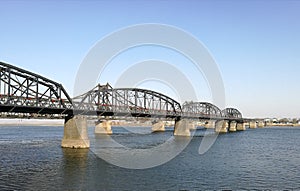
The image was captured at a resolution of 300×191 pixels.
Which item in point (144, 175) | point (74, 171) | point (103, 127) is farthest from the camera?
point (103, 127)

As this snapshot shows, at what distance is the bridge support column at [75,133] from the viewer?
7769cm

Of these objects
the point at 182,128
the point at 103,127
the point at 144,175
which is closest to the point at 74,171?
the point at 144,175

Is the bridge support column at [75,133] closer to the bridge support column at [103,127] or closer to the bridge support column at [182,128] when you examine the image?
the bridge support column at [182,128]

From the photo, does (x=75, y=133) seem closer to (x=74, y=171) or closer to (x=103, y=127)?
(x=74, y=171)

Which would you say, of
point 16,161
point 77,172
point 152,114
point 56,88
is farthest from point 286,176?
point 152,114

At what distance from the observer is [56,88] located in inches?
3246

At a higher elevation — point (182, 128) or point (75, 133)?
point (75, 133)

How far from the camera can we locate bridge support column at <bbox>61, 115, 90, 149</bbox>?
255ft

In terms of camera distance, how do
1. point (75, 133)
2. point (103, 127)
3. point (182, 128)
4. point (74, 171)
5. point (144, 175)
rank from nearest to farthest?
point (144, 175), point (74, 171), point (75, 133), point (182, 128), point (103, 127)

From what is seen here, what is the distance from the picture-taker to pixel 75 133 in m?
78.0

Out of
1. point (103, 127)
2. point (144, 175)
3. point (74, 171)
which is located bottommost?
point (144, 175)

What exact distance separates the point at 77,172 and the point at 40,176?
5.14m

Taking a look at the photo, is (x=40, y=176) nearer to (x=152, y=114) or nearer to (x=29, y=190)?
(x=29, y=190)

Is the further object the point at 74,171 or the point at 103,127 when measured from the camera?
the point at 103,127
